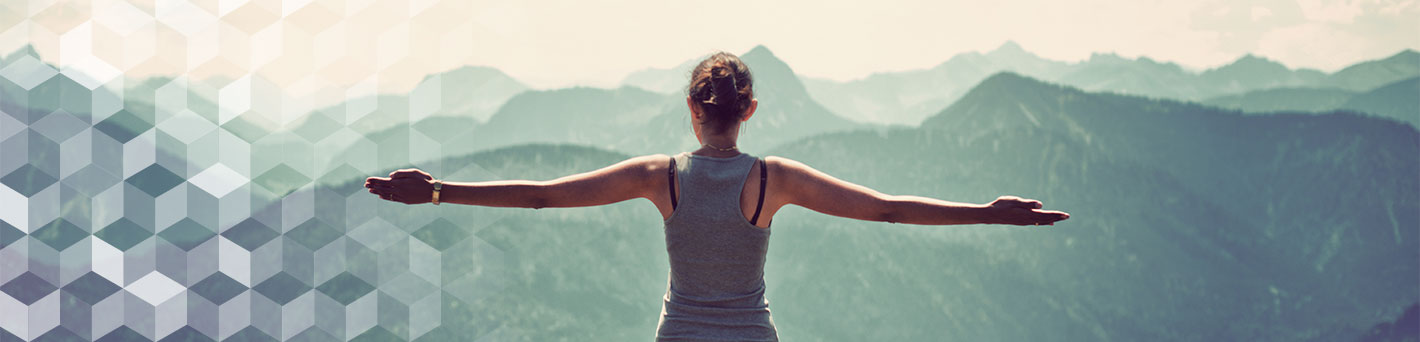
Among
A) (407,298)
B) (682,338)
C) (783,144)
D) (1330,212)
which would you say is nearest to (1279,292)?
(1330,212)

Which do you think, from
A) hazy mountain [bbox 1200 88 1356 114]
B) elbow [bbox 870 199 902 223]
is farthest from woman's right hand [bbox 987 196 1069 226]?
hazy mountain [bbox 1200 88 1356 114]

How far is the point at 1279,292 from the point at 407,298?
23.0 m

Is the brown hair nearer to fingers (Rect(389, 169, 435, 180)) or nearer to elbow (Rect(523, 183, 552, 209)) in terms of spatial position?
elbow (Rect(523, 183, 552, 209))

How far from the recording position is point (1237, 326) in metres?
25.0

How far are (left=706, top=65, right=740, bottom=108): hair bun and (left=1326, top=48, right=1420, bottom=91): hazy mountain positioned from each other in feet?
101

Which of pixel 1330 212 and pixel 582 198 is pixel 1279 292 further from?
pixel 582 198

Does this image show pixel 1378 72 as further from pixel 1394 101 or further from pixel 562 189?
pixel 562 189

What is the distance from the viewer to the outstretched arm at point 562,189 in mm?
2922

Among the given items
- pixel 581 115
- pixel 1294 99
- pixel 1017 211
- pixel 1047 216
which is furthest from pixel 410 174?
pixel 1294 99

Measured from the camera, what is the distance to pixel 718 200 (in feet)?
9.39

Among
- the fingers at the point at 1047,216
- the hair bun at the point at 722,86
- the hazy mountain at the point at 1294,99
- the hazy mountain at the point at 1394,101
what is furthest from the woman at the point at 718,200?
the hazy mountain at the point at 1394,101

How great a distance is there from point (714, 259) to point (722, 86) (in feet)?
1.74

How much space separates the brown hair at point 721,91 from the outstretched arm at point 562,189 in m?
0.21

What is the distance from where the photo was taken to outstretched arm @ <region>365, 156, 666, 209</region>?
2.92m
